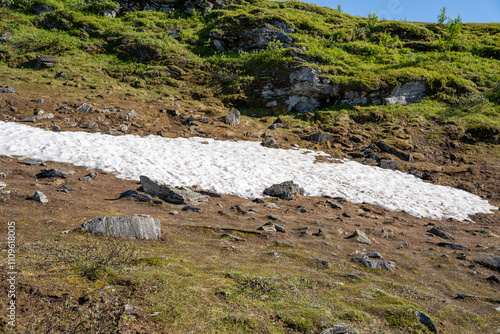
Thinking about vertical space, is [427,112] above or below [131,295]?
above

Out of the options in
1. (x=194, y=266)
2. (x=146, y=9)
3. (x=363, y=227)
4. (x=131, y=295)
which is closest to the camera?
(x=131, y=295)

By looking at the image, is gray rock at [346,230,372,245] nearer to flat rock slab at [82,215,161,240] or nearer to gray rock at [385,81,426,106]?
flat rock slab at [82,215,161,240]

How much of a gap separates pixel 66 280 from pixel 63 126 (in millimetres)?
14958

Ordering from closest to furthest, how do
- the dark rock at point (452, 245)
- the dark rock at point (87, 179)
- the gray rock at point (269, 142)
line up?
the dark rock at point (452, 245)
the dark rock at point (87, 179)
the gray rock at point (269, 142)

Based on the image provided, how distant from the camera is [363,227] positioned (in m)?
10.8

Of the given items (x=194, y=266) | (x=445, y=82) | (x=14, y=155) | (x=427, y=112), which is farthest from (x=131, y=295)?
(x=445, y=82)

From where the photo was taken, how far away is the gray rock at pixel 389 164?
18064 millimetres

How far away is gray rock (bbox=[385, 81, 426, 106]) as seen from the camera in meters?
24.4

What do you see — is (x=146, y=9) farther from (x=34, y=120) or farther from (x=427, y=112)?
(x=427, y=112)

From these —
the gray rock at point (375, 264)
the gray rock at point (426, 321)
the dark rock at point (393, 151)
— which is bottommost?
the gray rock at point (375, 264)

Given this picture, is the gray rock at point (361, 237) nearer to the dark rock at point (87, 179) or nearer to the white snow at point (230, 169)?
the white snow at point (230, 169)

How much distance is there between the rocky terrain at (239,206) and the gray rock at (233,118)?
0.61ft

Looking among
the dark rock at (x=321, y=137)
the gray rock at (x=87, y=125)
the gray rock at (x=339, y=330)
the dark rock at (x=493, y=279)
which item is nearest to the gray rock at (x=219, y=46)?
the dark rock at (x=321, y=137)

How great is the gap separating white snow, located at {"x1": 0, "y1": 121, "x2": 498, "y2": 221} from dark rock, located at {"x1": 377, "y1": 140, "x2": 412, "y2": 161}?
2.09 metres
